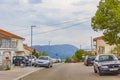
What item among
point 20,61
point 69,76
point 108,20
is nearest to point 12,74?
point 69,76

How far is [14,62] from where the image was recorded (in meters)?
55.7

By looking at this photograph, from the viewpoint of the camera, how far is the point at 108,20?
40.2 meters

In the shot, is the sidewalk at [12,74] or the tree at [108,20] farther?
the tree at [108,20]

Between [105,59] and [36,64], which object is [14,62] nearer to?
[36,64]

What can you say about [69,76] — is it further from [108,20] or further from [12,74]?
[108,20]

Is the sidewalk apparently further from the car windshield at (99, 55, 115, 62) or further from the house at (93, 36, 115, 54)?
the house at (93, 36, 115, 54)

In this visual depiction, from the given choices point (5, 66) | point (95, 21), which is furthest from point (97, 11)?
point (5, 66)

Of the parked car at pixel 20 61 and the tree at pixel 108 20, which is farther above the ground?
the tree at pixel 108 20

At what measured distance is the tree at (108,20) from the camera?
39.4 m

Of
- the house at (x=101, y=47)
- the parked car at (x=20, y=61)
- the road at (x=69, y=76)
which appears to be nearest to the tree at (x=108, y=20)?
the road at (x=69, y=76)

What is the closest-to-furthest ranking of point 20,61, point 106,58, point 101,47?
1. point 106,58
2. point 20,61
3. point 101,47

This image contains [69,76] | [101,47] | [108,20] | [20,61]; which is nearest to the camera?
[69,76]

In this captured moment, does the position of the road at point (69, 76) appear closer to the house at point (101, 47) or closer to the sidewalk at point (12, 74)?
the sidewalk at point (12, 74)

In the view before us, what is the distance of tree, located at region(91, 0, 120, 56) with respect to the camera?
129ft
